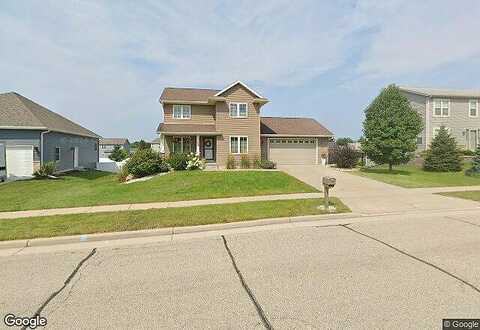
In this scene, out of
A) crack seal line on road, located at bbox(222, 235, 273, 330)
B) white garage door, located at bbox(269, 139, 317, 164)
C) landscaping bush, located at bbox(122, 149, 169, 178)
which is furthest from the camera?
white garage door, located at bbox(269, 139, 317, 164)

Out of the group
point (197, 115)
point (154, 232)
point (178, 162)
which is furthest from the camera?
point (197, 115)

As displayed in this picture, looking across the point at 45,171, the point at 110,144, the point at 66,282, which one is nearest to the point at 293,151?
the point at 45,171

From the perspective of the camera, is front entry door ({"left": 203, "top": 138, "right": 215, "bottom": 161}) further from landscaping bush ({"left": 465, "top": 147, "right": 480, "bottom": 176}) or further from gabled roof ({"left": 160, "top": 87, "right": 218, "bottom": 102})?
landscaping bush ({"left": 465, "top": 147, "right": 480, "bottom": 176})

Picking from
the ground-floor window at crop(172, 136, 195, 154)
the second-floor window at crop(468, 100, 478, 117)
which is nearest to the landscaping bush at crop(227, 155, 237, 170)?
the ground-floor window at crop(172, 136, 195, 154)

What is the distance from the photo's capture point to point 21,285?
13.8 ft

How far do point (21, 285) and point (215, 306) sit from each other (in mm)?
3044

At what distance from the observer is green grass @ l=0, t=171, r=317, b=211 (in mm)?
10570

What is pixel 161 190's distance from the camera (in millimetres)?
12703

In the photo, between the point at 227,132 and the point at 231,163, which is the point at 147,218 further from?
the point at 227,132

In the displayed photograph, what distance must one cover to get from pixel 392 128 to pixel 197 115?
14933 millimetres

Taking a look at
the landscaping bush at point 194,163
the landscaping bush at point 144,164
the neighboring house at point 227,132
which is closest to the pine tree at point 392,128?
the neighboring house at point 227,132

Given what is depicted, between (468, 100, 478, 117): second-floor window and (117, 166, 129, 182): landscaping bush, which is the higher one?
(468, 100, 478, 117): second-floor window

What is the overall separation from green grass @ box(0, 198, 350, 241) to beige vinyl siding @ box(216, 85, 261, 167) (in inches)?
515

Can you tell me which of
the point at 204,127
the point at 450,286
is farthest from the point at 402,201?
the point at 204,127
